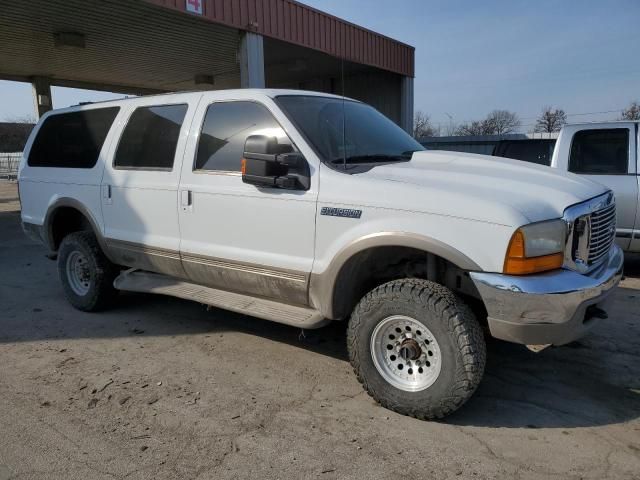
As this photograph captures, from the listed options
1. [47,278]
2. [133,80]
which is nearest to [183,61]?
[133,80]

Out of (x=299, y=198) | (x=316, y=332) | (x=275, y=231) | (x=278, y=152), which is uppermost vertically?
(x=278, y=152)

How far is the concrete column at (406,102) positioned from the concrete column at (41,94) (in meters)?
13.0

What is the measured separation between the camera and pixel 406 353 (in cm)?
323

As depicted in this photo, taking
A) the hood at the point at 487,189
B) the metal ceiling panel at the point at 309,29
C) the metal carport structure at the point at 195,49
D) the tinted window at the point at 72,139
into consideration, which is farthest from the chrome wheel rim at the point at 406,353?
the metal ceiling panel at the point at 309,29

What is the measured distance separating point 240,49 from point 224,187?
9.08 metres

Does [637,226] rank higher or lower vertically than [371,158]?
lower

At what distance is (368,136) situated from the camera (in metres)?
4.18

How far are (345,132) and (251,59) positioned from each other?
28.8 ft

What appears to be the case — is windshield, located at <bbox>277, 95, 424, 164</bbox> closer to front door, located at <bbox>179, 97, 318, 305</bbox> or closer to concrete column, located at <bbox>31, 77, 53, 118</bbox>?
front door, located at <bbox>179, 97, 318, 305</bbox>

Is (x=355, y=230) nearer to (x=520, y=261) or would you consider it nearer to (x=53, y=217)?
(x=520, y=261)

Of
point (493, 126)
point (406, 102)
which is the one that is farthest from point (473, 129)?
point (406, 102)

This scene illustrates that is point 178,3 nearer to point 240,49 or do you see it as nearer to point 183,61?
point 240,49

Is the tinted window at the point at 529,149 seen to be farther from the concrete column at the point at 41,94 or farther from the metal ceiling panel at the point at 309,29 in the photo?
the concrete column at the point at 41,94

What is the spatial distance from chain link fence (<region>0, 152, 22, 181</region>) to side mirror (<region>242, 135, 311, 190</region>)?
113 feet
